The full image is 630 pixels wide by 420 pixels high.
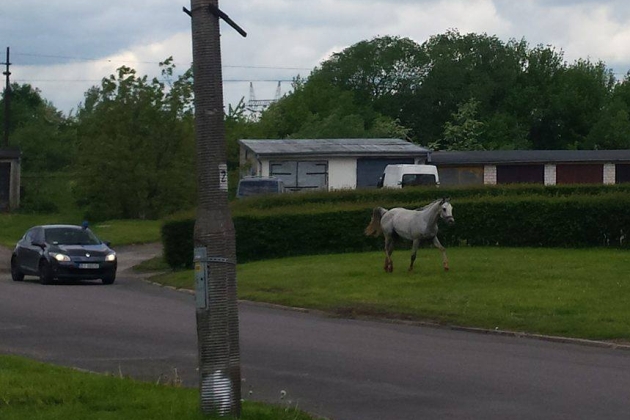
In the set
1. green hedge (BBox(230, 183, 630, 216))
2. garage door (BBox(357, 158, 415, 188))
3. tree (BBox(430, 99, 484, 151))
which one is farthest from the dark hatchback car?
tree (BBox(430, 99, 484, 151))

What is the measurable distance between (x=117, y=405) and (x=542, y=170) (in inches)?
1896

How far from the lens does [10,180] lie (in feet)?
194

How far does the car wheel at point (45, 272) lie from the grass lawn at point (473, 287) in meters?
3.02

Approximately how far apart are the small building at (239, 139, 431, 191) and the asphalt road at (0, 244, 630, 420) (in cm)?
2829

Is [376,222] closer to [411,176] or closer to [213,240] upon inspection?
[411,176]

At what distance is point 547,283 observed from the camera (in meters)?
24.7

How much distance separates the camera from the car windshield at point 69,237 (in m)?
32.5

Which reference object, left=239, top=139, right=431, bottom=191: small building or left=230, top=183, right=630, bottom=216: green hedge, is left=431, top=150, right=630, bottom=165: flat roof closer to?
left=239, top=139, right=431, bottom=191: small building

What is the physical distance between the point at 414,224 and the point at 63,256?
971 centimetres

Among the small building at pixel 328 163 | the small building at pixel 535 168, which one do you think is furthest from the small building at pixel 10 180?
the small building at pixel 535 168

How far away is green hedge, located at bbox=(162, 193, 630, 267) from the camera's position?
3356 cm

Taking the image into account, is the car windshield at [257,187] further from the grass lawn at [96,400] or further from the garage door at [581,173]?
the grass lawn at [96,400]

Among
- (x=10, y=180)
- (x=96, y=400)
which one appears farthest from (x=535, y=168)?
(x=96, y=400)

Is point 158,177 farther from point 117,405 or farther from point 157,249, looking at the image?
point 117,405
